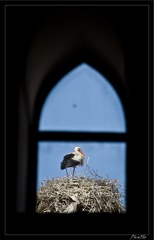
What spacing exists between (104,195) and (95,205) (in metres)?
0.09

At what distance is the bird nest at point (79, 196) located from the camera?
275cm

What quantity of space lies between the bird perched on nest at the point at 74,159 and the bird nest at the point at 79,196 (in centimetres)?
7

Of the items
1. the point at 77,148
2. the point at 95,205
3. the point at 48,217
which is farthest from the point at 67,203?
the point at 48,217

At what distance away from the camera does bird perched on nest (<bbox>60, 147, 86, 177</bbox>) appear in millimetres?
2947

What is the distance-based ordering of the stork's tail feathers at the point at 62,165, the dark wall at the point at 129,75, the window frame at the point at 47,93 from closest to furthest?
the dark wall at the point at 129,75
the window frame at the point at 47,93
the stork's tail feathers at the point at 62,165

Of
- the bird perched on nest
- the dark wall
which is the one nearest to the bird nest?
the bird perched on nest

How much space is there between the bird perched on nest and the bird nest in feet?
0.23

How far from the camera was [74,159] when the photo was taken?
3.00 m

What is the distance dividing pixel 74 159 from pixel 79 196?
0.21m

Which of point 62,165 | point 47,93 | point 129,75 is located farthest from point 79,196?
point 129,75

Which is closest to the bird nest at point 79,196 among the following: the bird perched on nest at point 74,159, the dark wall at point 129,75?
the bird perched on nest at point 74,159

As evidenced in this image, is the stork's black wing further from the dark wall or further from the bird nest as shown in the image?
the dark wall

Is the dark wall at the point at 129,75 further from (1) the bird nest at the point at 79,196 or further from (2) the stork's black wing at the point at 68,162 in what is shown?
(2) the stork's black wing at the point at 68,162

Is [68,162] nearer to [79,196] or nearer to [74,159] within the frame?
[74,159]
